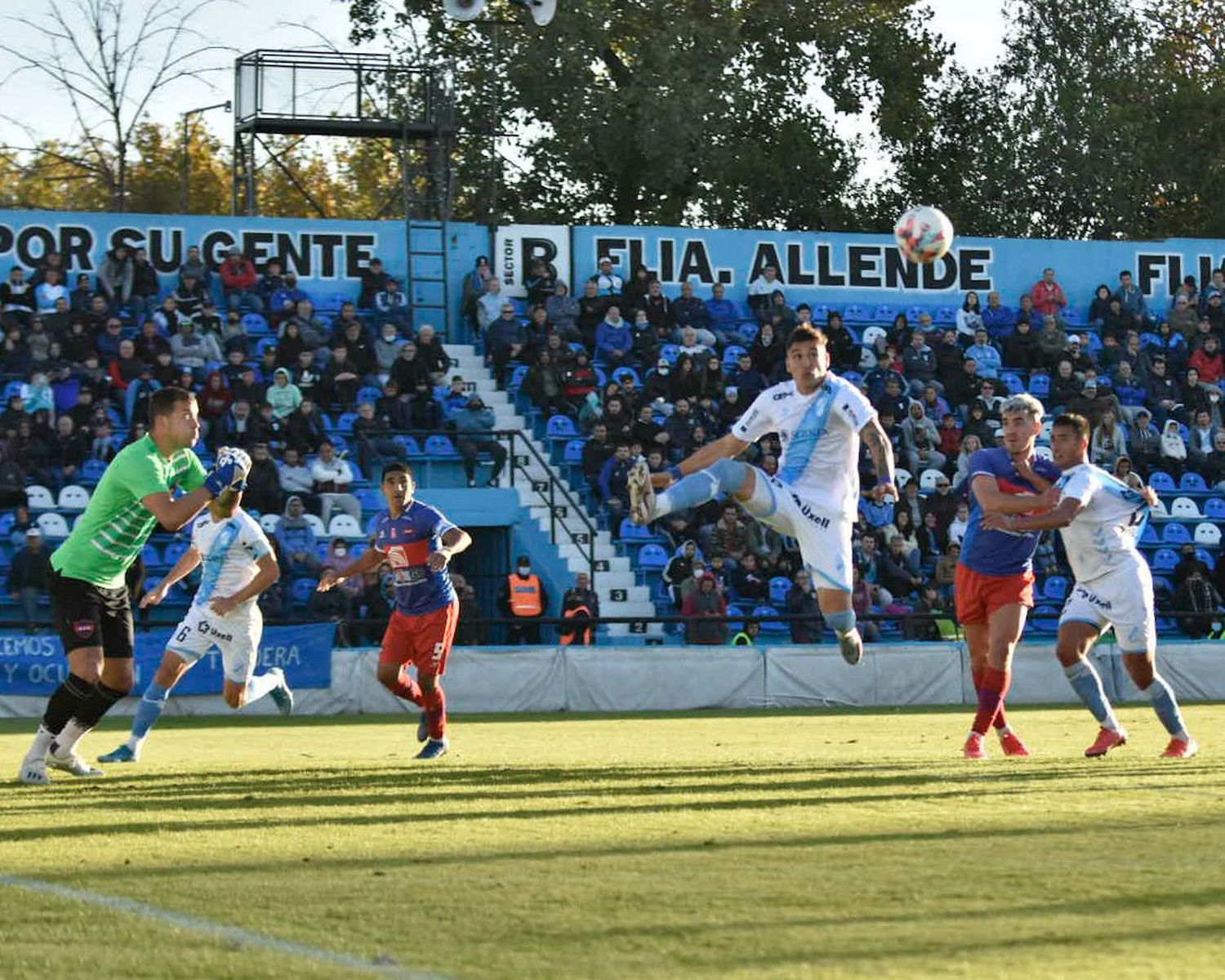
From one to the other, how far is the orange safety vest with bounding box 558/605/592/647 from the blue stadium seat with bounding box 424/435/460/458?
384 centimetres

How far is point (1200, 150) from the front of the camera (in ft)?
162

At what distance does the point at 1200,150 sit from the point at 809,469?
40.0 metres

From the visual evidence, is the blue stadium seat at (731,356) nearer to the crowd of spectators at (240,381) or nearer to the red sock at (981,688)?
the crowd of spectators at (240,381)

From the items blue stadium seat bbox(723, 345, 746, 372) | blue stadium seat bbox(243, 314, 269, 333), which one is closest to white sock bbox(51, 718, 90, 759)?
blue stadium seat bbox(243, 314, 269, 333)

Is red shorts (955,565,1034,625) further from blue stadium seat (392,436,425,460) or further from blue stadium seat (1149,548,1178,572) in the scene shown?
blue stadium seat (1149,548,1178,572)

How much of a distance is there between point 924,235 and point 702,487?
12.2 meters

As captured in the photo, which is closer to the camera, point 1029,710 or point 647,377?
point 1029,710

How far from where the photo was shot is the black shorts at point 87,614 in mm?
11508

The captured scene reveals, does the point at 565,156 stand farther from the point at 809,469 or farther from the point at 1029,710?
the point at 809,469

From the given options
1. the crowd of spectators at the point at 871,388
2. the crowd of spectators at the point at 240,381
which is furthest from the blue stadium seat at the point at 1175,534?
the crowd of spectators at the point at 240,381

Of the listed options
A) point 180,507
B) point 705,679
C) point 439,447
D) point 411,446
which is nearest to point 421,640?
point 180,507

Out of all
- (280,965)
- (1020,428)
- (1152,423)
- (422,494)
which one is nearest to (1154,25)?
(1152,423)

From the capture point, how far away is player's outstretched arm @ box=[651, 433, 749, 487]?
11656mm

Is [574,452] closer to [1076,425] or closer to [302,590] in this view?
[302,590]
